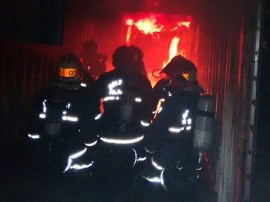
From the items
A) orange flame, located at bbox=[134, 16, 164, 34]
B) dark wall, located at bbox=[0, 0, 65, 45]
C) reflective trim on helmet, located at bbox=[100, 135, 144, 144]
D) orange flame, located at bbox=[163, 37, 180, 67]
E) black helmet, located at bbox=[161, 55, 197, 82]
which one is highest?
orange flame, located at bbox=[134, 16, 164, 34]

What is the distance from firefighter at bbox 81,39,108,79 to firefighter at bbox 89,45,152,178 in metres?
4.49

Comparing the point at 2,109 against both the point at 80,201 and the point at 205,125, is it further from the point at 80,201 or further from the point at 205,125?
the point at 205,125

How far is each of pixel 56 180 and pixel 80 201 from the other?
1.43 feet

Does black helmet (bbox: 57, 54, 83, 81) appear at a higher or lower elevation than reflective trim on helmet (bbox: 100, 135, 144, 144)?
higher

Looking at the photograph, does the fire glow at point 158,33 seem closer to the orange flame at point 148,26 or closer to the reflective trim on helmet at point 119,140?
the orange flame at point 148,26

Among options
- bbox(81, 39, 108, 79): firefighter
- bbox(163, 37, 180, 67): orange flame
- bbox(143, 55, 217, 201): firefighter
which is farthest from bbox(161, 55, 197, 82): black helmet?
bbox(163, 37, 180, 67): orange flame

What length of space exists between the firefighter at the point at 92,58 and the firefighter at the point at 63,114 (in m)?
4.88

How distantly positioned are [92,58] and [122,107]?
533 cm

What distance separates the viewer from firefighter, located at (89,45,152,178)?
5.90 m

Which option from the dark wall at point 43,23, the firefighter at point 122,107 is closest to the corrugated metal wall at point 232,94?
the firefighter at point 122,107

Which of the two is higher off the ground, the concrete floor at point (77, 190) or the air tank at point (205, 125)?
the air tank at point (205, 125)

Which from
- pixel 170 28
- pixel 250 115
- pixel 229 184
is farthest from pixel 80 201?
pixel 170 28

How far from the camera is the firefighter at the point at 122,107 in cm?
590

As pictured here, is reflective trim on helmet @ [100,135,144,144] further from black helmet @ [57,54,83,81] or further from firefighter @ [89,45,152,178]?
A: black helmet @ [57,54,83,81]
